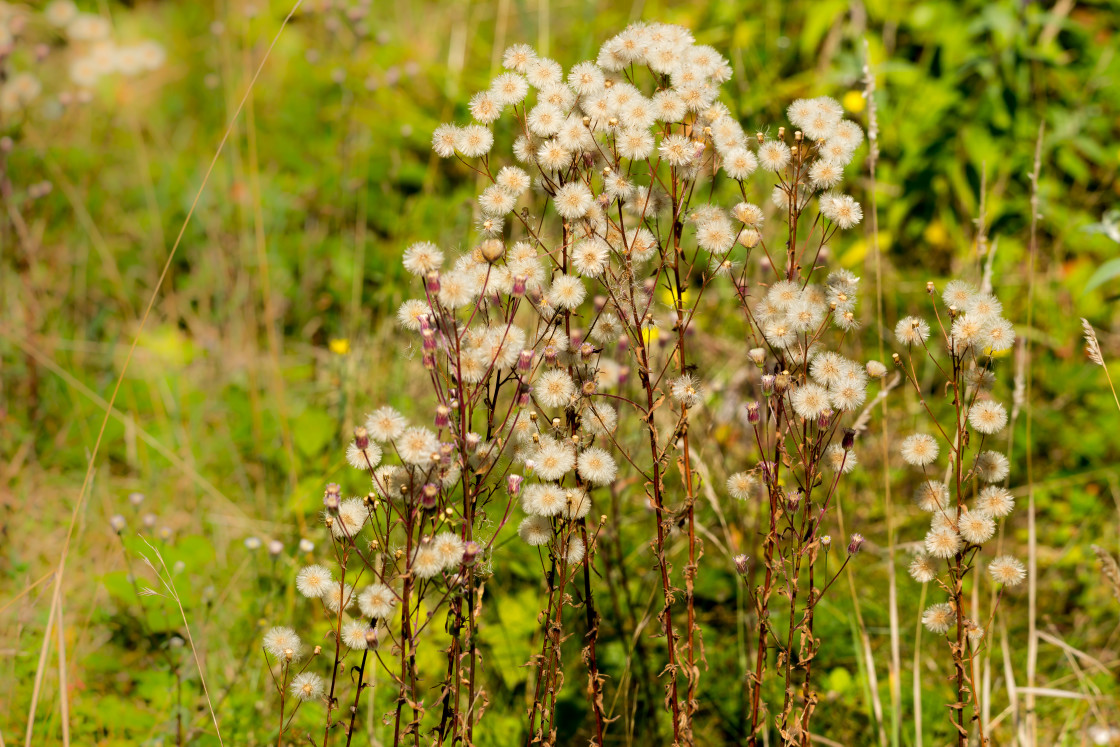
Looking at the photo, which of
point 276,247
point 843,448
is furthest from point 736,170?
point 276,247

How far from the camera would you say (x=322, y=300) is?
3133 mm

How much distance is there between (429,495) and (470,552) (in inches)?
3.4

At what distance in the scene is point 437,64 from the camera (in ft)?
13.2

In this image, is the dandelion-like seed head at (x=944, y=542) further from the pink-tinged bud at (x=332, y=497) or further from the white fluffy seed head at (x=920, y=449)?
the pink-tinged bud at (x=332, y=497)

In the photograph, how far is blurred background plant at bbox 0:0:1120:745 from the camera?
6.42 ft

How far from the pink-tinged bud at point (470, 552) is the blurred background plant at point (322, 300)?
805 millimetres

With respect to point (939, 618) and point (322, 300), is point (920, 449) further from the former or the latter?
point (322, 300)

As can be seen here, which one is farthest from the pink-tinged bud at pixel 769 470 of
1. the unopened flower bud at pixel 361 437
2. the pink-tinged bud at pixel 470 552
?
the unopened flower bud at pixel 361 437

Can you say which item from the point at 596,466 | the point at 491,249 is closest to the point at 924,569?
the point at 596,466

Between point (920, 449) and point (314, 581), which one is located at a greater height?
point (920, 449)

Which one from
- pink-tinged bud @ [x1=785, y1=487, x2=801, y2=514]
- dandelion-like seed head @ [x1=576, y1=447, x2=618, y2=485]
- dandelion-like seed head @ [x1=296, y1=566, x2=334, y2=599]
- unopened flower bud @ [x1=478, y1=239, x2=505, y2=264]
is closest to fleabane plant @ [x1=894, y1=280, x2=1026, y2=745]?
pink-tinged bud @ [x1=785, y1=487, x2=801, y2=514]

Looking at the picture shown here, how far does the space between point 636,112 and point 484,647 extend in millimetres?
1297

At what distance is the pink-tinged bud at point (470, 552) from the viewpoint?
3.56 feet

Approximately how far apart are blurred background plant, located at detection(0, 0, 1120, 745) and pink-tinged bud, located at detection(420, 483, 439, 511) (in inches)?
32.7
